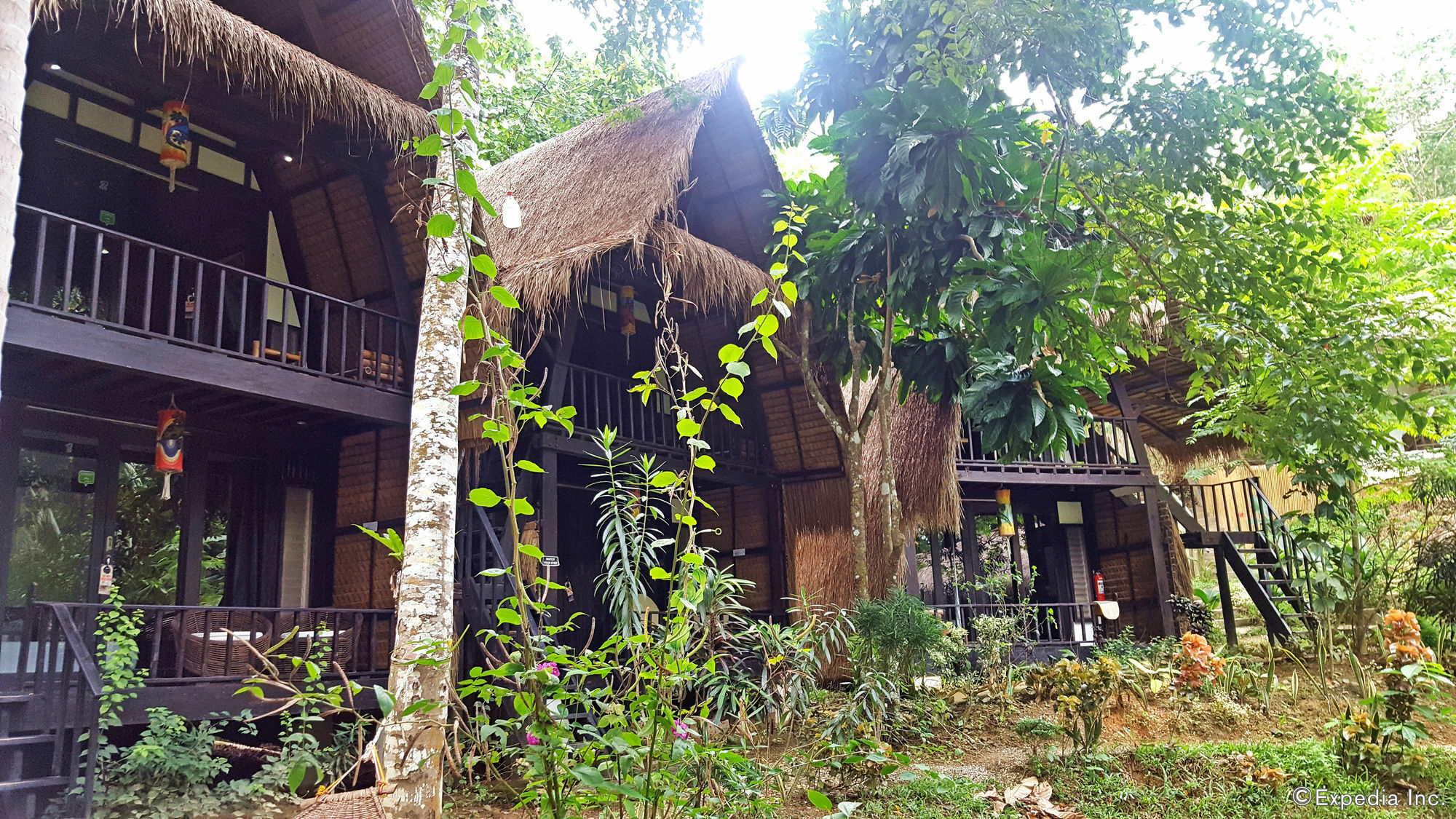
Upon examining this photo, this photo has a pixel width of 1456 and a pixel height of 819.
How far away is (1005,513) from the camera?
10.7 meters

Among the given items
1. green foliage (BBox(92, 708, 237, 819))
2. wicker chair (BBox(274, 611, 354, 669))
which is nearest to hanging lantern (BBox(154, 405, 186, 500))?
wicker chair (BBox(274, 611, 354, 669))

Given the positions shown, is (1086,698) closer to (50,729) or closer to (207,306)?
(50,729)

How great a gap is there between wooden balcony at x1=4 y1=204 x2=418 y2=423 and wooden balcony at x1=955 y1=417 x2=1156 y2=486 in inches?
225

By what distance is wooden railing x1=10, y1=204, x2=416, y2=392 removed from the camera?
16.8 feet

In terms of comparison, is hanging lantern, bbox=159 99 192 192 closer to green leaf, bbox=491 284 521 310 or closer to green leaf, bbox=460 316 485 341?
green leaf, bbox=460 316 485 341

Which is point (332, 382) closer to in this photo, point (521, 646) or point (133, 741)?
point (133, 741)

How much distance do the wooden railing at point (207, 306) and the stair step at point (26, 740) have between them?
1.99m

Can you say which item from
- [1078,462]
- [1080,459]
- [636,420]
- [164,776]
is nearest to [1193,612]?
[1080,459]

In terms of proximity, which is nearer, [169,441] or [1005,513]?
[169,441]

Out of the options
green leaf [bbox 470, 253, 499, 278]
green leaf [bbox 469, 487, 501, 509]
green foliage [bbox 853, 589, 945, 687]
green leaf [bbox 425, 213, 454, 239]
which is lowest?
green foliage [bbox 853, 589, 945, 687]

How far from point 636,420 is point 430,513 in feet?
13.6

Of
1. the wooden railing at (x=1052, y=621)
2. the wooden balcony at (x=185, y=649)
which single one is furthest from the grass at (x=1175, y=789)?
the wooden railing at (x=1052, y=621)

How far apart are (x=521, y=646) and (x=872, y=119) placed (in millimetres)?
3713

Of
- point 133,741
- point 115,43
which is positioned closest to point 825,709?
point 133,741
